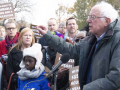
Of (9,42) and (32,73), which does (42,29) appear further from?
(9,42)

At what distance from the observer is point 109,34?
6.81 feet

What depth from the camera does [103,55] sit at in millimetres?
2121

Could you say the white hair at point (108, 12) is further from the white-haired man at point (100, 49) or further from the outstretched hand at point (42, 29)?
the outstretched hand at point (42, 29)

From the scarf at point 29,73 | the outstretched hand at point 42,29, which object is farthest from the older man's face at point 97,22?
the scarf at point 29,73

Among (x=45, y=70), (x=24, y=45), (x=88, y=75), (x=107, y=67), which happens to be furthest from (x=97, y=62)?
(x=24, y=45)

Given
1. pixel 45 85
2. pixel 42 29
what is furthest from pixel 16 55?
pixel 42 29

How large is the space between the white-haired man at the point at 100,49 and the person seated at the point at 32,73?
836mm

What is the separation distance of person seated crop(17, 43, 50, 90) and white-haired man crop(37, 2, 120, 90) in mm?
836

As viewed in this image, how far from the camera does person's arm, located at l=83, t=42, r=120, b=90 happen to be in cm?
183

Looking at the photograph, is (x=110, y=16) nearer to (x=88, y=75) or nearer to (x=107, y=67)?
(x=107, y=67)

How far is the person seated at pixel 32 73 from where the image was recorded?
10.3 ft

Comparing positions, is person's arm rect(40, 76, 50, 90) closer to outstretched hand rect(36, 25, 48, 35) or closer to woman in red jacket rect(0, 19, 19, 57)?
outstretched hand rect(36, 25, 48, 35)

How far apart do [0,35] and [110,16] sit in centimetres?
539

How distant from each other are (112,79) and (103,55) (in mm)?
370
